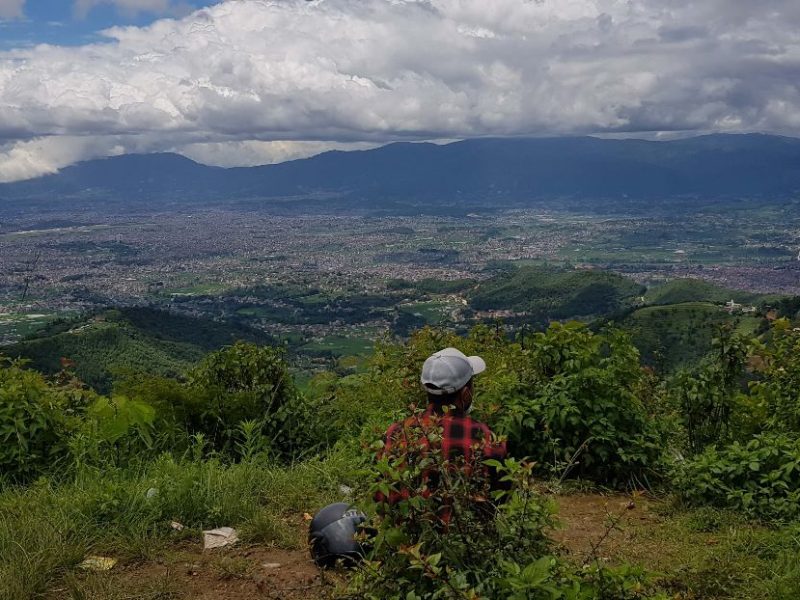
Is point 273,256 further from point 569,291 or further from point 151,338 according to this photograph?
point 151,338

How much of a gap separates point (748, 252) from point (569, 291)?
6595 cm

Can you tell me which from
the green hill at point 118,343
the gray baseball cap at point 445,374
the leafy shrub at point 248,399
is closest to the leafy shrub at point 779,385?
the gray baseball cap at point 445,374

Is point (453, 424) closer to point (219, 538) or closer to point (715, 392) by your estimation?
point (219, 538)

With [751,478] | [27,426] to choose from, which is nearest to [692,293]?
[751,478]

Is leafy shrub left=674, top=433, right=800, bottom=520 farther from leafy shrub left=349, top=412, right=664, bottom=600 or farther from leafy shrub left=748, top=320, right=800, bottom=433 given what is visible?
leafy shrub left=349, top=412, right=664, bottom=600

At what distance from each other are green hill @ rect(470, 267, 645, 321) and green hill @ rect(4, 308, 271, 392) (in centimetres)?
3527

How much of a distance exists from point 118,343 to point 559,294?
56075mm

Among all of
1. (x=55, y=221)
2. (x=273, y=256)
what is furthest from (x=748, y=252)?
(x=55, y=221)

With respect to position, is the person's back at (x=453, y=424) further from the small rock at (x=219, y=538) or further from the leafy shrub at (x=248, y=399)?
the leafy shrub at (x=248, y=399)

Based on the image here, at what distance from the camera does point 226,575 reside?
3887 millimetres

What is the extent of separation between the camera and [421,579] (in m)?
2.47

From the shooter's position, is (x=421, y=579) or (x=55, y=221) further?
(x=55, y=221)

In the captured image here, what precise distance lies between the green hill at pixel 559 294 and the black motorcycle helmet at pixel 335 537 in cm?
6607

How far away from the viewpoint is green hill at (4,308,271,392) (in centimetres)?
3148
